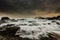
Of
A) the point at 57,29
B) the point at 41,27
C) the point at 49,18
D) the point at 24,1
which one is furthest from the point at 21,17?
the point at 57,29

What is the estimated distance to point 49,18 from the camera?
360 cm

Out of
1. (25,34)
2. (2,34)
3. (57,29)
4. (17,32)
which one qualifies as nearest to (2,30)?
(2,34)

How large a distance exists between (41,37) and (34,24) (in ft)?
2.19

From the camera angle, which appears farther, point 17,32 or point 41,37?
point 17,32

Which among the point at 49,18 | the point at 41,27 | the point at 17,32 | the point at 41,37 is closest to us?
the point at 41,37

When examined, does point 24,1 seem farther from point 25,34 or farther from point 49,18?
point 25,34

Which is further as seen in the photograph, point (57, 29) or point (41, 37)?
point (57, 29)

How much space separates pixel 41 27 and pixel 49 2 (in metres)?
1.17

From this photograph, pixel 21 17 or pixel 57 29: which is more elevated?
pixel 21 17

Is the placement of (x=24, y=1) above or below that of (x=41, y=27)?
above

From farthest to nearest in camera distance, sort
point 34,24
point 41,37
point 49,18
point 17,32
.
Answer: point 49,18 < point 34,24 < point 17,32 < point 41,37

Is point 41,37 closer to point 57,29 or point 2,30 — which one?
point 57,29

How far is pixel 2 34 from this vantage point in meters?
2.72

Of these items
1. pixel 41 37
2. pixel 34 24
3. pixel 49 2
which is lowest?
pixel 41 37
